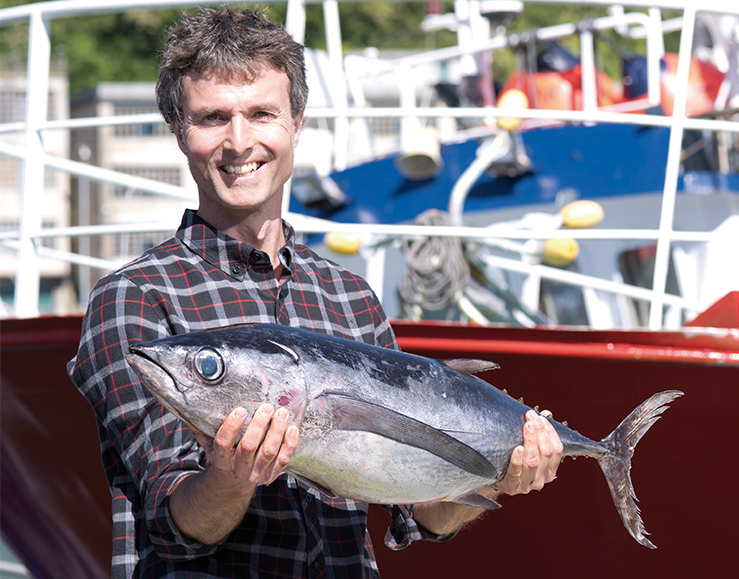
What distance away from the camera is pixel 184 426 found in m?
1.65

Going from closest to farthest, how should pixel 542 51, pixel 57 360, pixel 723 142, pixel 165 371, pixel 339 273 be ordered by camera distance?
pixel 165 371, pixel 339 273, pixel 57 360, pixel 723 142, pixel 542 51

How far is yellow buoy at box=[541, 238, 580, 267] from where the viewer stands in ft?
15.8

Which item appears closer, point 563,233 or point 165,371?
point 165,371

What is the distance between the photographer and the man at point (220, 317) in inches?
64.0

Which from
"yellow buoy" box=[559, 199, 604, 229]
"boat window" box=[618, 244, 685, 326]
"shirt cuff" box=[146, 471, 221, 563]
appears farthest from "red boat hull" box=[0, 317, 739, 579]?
"boat window" box=[618, 244, 685, 326]

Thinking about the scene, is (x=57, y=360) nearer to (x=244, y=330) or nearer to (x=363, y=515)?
(x=363, y=515)

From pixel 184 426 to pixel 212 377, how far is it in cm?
34

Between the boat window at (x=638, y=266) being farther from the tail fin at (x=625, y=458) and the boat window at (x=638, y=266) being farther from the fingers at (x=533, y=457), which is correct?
the fingers at (x=533, y=457)

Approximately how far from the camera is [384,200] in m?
6.60

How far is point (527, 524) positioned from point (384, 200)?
344 centimetres

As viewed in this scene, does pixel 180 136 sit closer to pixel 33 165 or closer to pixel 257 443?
pixel 257 443

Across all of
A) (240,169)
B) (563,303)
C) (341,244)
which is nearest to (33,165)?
(341,244)

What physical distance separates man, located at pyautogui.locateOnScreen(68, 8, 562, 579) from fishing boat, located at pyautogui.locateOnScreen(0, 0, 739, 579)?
163 centimetres

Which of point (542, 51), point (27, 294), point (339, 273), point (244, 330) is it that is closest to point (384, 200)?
point (542, 51)
